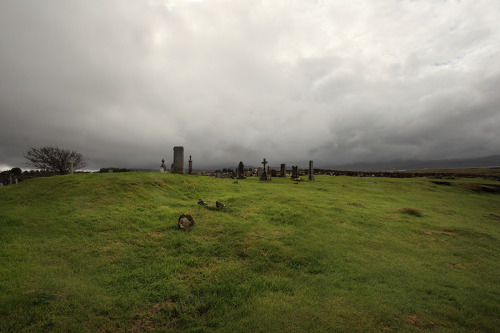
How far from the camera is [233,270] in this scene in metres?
6.58

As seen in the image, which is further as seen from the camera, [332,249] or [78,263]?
[332,249]

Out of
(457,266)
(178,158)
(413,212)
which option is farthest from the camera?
(178,158)

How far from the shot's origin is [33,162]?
41.7m

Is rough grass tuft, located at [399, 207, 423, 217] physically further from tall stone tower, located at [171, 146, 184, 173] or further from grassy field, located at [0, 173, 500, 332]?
tall stone tower, located at [171, 146, 184, 173]

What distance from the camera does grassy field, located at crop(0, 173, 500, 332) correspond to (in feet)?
15.4

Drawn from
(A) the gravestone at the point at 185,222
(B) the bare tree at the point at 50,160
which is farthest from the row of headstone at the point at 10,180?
(A) the gravestone at the point at 185,222

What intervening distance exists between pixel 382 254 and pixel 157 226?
31.3 ft

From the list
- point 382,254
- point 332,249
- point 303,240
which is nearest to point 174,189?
point 303,240

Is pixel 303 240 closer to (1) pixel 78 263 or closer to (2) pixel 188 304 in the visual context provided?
(2) pixel 188 304

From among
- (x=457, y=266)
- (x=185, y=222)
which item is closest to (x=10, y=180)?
(x=185, y=222)

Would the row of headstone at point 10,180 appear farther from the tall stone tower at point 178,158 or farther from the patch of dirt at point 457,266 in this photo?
the patch of dirt at point 457,266

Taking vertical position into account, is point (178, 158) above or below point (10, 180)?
above

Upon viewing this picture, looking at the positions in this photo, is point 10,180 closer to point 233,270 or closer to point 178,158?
point 178,158

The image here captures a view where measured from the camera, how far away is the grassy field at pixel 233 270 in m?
4.69
